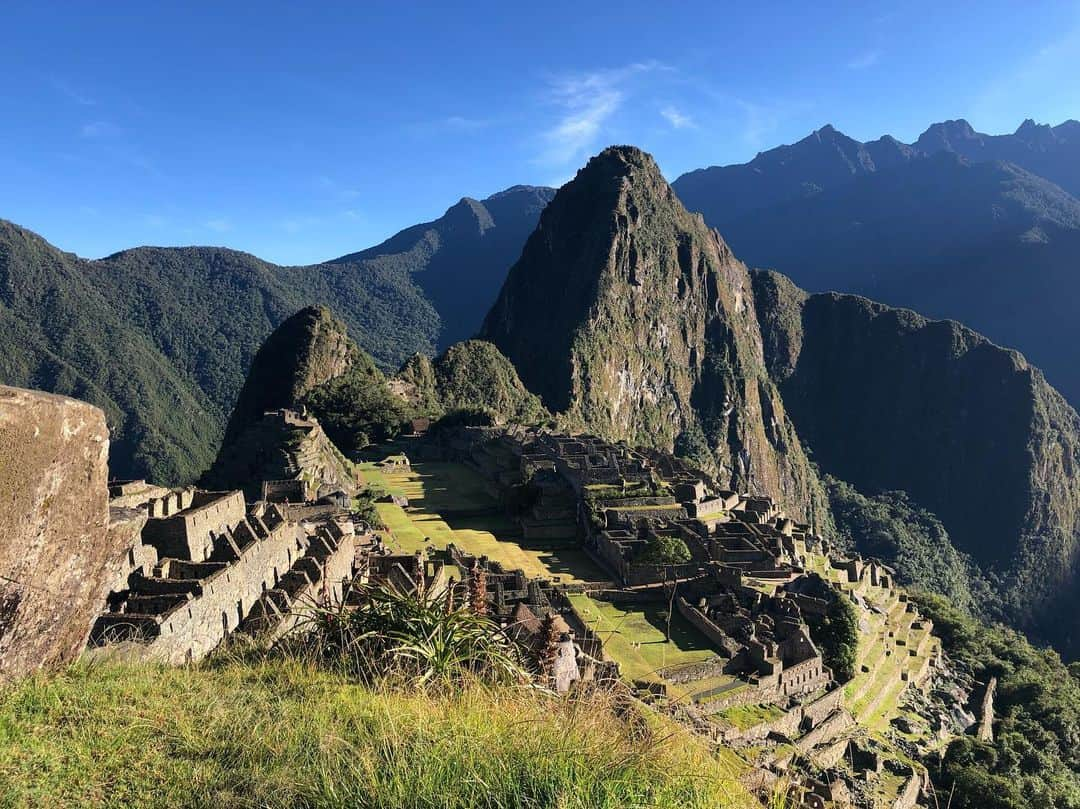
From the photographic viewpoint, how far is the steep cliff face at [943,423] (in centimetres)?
12588

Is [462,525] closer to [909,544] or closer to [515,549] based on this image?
[515,549]

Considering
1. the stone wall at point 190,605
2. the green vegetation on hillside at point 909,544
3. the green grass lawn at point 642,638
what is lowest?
the green vegetation on hillside at point 909,544

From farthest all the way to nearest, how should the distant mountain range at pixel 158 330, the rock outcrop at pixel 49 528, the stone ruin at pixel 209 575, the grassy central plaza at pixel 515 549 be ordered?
1. the distant mountain range at pixel 158 330
2. the grassy central plaza at pixel 515 549
3. the stone ruin at pixel 209 575
4. the rock outcrop at pixel 49 528

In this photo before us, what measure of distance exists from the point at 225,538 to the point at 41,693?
1029 centimetres

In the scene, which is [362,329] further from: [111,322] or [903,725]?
[903,725]

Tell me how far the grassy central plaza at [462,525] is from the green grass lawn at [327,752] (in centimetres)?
1834

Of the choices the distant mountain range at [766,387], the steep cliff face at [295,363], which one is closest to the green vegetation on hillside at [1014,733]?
the distant mountain range at [766,387]

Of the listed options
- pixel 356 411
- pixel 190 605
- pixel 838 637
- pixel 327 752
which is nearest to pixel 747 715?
pixel 838 637

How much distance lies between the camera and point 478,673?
6172 millimetres

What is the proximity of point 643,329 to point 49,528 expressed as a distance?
125463 millimetres

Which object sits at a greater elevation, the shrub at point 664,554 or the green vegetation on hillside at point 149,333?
the green vegetation on hillside at point 149,333

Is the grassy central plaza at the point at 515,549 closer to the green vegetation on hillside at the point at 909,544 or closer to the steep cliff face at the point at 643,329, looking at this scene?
the steep cliff face at the point at 643,329

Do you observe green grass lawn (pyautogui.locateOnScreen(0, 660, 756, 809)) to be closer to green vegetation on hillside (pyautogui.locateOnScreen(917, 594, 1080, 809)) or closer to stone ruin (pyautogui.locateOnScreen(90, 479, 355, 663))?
stone ruin (pyautogui.locateOnScreen(90, 479, 355, 663))

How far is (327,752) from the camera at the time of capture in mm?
4141
